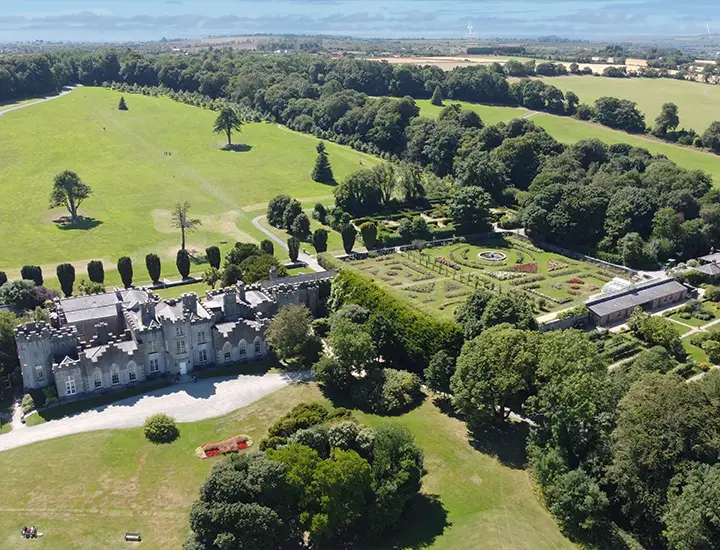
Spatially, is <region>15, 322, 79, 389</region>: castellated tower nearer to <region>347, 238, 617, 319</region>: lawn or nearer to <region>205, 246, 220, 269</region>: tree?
<region>205, 246, 220, 269</region>: tree

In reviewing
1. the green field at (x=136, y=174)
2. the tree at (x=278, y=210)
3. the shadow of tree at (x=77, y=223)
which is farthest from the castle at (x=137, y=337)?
the shadow of tree at (x=77, y=223)

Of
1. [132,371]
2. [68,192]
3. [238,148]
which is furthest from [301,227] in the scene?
[238,148]

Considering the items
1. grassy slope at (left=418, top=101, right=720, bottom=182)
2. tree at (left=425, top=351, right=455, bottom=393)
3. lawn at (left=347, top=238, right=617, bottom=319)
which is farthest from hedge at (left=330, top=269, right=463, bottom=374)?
grassy slope at (left=418, top=101, right=720, bottom=182)

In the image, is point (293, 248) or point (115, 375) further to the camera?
point (293, 248)

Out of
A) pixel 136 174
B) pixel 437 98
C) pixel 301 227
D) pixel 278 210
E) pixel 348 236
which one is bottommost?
pixel 301 227

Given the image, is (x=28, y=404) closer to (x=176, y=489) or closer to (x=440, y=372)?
(x=176, y=489)
